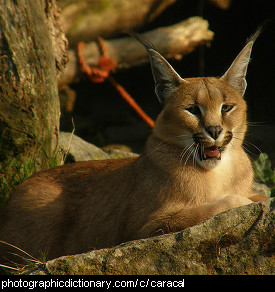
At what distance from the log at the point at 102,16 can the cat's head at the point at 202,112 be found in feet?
16.6

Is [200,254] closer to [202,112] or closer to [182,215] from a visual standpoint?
[182,215]

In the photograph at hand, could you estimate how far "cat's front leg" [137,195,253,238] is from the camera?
4102 mm

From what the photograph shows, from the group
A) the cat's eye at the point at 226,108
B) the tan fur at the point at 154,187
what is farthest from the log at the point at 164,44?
the cat's eye at the point at 226,108

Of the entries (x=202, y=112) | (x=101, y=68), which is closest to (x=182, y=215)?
(x=202, y=112)

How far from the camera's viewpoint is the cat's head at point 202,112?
14.5 feet

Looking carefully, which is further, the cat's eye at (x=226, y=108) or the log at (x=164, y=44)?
the log at (x=164, y=44)

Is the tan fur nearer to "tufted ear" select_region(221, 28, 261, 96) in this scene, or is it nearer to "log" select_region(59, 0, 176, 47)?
"tufted ear" select_region(221, 28, 261, 96)

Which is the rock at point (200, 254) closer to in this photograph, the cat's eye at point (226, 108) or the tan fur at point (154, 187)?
the tan fur at point (154, 187)

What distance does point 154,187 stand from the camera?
15.2ft

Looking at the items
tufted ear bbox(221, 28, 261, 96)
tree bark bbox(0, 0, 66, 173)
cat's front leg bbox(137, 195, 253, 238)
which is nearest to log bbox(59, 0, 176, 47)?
tree bark bbox(0, 0, 66, 173)

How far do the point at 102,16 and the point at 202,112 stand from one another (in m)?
5.87

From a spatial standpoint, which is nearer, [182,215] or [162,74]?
[182,215]
